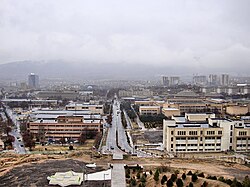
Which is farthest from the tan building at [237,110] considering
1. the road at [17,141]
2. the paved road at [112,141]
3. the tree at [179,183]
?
the tree at [179,183]

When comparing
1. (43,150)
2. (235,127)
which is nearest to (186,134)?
(235,127)

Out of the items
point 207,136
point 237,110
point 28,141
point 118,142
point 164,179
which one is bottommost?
point 118,142

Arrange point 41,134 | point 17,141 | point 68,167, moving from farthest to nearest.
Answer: point 41,134
point 17,141
point 68,167

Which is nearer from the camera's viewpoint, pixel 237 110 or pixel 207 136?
pixel 207 136

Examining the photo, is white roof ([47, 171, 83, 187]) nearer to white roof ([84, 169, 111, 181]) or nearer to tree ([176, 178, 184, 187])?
white roof ([84, 169, 111, 181])

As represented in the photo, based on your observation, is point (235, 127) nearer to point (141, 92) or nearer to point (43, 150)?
point (43, 150)

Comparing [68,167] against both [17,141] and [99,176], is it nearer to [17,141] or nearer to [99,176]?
[99,176]

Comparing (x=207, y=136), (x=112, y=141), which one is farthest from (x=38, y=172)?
(x=112, y=141)
